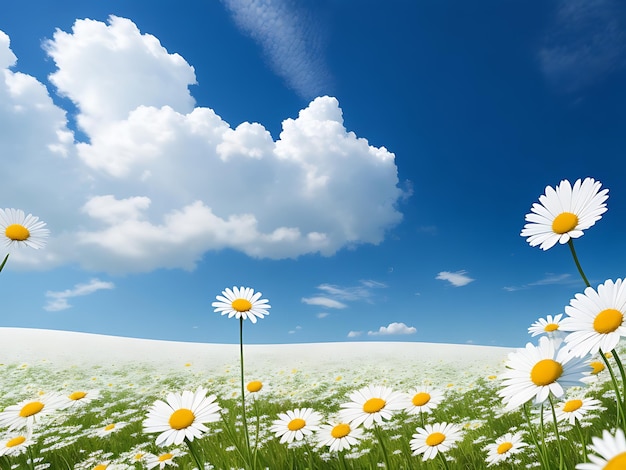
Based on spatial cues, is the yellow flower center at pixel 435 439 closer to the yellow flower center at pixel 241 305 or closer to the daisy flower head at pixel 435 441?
the daisy flower head at pixel 435 441

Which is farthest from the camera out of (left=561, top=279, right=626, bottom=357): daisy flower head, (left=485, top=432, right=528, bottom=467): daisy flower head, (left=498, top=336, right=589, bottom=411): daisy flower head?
(left=485, top=432, right=528, bottom=467): daisy flower head

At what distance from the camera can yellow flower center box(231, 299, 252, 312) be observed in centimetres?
320

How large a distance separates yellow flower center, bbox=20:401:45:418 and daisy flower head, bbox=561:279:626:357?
125 inches

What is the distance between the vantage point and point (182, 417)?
221cm

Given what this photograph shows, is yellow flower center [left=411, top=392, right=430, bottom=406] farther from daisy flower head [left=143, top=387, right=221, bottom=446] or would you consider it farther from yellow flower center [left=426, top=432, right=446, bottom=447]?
daisy flower head [left=143, top=387, right=221, bottom=446]

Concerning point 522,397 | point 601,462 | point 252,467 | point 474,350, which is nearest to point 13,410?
point 252,467

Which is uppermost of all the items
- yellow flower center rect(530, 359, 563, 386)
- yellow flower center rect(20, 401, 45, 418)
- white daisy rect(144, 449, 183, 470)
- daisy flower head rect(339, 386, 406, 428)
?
yellow flower center rect(20, 401, 45, 418)

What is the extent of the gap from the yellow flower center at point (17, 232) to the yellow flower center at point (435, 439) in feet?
10.4

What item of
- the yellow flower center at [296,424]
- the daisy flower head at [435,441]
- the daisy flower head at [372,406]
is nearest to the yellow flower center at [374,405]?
the daisy flower head at [372,406]

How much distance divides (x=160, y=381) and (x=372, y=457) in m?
7.73

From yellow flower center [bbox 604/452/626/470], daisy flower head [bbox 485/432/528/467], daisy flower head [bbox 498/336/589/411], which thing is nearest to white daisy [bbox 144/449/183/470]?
daisy flower head [bbox 485/432/528/467]

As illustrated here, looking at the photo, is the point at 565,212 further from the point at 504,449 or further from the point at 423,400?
the point at 504,449

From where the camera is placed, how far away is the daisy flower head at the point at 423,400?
9.88ft

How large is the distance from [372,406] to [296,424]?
76 cm
